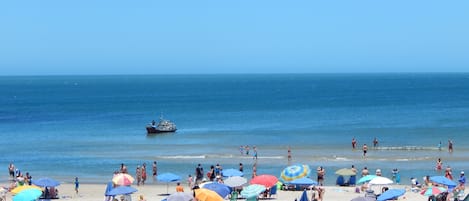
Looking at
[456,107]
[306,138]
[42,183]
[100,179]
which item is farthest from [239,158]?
[456,107]

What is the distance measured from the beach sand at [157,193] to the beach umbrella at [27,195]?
5.05 meters

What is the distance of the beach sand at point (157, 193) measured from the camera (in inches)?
1188

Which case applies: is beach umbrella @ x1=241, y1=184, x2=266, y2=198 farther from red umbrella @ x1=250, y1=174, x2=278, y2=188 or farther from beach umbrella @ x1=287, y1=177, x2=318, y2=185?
beach umbrella @ x1=287, y1=177, x2=318, y2=185

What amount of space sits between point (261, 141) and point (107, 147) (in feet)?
41.4

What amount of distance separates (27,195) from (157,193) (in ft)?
27.0

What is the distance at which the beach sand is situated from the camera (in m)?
30.2

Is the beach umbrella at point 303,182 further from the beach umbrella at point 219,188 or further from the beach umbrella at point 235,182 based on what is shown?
the beach umbrella at point 219,188


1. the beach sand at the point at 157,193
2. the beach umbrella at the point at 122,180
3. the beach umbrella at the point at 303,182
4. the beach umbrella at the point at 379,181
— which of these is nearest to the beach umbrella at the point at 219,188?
the beach sand at the point at 157,193

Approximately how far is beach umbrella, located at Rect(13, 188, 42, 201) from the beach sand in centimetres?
505

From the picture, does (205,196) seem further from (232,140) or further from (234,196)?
(232,140)

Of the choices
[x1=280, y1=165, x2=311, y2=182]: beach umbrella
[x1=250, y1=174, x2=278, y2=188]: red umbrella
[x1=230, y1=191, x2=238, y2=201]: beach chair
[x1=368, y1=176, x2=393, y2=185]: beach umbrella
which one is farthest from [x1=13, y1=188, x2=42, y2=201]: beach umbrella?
[x1=368, y1=176, x2=393, y2=185]: beach umbrella

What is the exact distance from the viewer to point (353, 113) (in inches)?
3925

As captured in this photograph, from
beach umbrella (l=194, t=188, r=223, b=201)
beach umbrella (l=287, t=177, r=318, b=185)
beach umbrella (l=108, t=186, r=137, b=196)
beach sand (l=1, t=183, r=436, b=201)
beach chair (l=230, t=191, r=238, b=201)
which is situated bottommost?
beach sand (l=1, t=183, r=436, b=201)

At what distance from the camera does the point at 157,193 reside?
3344 cm
